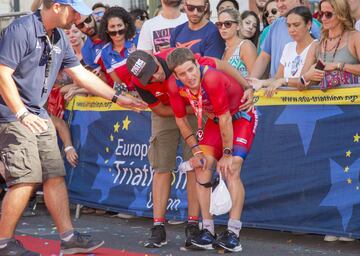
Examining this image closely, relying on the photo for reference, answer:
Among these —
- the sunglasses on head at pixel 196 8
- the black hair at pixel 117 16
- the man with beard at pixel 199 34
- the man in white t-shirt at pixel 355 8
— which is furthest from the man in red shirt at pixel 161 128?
the black hair at pixel 117 16

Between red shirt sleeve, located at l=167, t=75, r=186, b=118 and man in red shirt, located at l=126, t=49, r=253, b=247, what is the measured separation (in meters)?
0.06

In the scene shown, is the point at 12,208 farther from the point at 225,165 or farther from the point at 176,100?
the point at 225,165

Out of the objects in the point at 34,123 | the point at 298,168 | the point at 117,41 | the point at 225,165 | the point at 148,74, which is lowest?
the point at 298,168

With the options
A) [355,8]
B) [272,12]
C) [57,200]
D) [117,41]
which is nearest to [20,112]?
[57,200]

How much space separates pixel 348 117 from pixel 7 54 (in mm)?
2958

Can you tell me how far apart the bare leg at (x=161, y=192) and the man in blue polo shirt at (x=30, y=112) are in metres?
1.00

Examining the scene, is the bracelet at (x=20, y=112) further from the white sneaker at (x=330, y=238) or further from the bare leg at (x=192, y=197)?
the white sneaker at (x=330, y=238)

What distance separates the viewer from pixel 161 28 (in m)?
9.53

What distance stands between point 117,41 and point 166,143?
2102mm

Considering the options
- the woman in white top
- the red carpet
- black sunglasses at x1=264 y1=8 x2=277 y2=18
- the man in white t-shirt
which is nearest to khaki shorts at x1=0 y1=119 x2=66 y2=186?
the red carpet

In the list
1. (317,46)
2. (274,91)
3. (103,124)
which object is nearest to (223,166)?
(274,91)

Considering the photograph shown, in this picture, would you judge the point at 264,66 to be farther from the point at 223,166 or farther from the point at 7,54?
the point at 7,54

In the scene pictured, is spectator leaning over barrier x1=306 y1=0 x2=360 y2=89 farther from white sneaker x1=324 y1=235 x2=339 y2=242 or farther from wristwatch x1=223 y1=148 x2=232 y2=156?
white sneaker x1=324 y1=235 x2=339 y2=242

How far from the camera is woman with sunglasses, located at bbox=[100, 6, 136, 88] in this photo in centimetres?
1002
